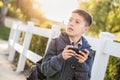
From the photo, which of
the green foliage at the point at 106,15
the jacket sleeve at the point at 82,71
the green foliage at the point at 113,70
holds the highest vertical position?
the jacket sleeve at the point at 82,71

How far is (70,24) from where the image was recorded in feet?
10.7

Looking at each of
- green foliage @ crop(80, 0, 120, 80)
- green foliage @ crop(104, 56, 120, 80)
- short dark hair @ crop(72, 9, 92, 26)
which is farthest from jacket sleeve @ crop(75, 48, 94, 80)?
green foliage @ crop(80, 0, 120, 80)

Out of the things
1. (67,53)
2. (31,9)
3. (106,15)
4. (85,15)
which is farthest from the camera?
(31,9)

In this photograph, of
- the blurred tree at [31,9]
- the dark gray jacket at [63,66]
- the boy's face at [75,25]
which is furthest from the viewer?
the blurred tree at [31,9]

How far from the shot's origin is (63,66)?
3248mm

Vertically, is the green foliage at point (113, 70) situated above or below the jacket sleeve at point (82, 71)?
below

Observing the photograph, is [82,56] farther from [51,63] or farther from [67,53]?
[51,63]

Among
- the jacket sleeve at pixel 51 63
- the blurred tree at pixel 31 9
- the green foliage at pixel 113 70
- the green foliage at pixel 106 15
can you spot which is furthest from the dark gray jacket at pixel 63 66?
the blurred tree at pixel 31 9

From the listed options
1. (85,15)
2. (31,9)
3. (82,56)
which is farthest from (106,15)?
(31,9)

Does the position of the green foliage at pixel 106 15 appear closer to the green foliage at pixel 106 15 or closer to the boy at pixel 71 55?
the green foliage at pixel 106 15

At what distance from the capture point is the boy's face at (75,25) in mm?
3271

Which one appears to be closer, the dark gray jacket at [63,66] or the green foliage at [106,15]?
the dark gray jacket at [63,66]

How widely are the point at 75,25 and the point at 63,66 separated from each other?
44cm

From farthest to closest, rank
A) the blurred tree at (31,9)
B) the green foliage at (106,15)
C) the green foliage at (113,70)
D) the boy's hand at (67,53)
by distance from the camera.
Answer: the blurred tree at (31,9) → the green foliage at (106,15) → the green foliage at (113,70) → the boy's hand at (67,53)
